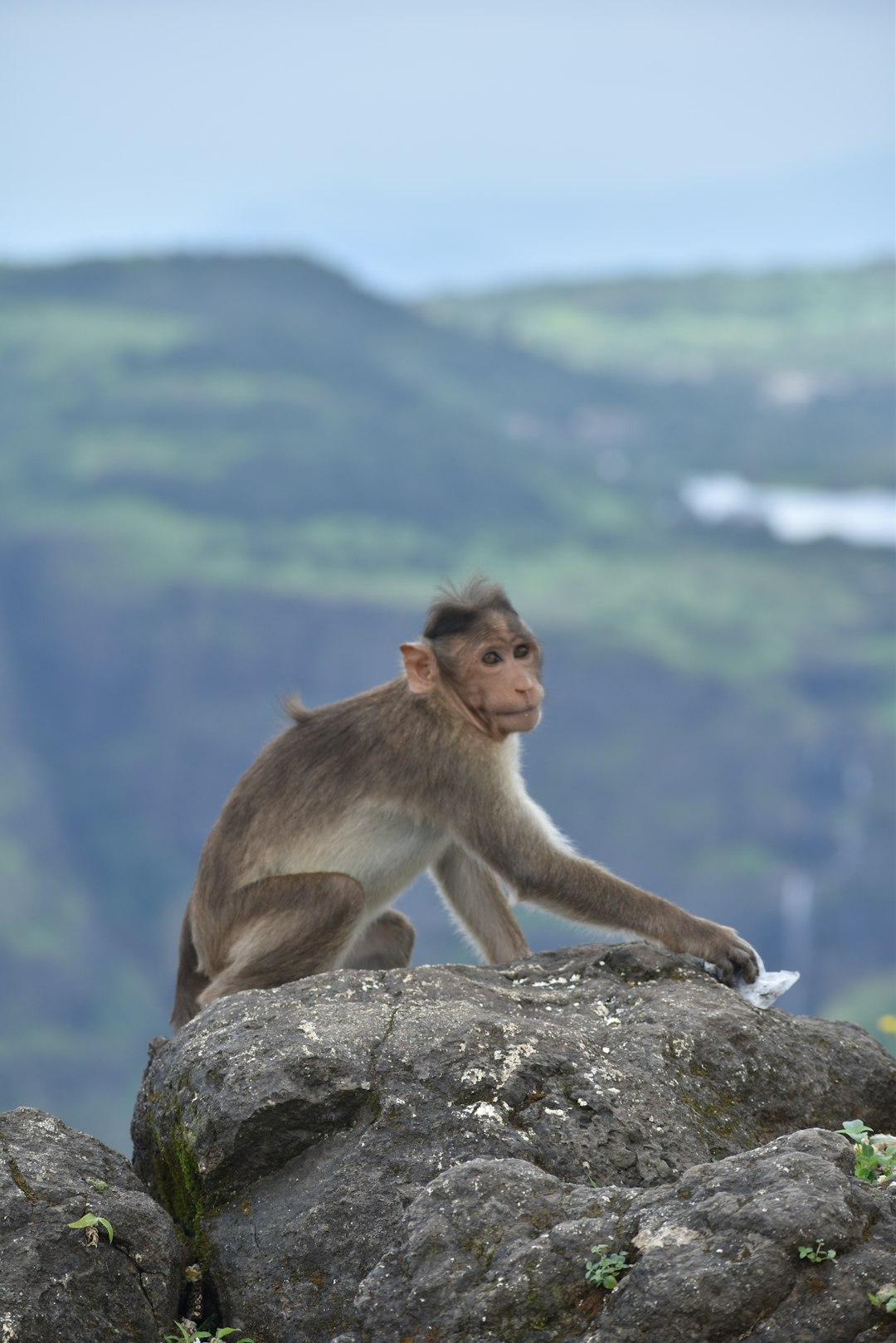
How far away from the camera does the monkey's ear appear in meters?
7.58

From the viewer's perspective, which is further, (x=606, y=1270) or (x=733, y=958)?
(x=733, y=958)

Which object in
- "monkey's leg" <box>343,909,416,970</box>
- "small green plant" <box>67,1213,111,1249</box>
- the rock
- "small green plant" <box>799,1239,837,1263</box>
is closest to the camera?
"small green plant" <box>799,1239,837,1263</box>

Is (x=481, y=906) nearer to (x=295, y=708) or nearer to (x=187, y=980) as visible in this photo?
(x=295, y=708)

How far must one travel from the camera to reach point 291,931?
7.22m

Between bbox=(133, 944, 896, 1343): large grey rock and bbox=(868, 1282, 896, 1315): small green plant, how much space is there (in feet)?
1.81

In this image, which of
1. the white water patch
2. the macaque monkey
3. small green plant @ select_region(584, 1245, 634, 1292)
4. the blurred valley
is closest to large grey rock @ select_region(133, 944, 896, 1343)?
small green plant @ select_region(584, 1245, 634, 1292)

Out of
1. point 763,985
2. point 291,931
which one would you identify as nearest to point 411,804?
point 291,931

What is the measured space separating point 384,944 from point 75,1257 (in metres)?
3.27

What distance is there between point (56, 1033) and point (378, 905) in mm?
99600

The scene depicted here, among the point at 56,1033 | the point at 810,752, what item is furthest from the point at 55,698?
the point at 810,752

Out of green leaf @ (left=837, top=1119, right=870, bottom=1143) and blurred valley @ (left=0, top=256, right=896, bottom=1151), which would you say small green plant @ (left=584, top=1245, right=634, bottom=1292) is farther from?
blurred valley @ (left=0, top=256, right=896, bottom=1151)

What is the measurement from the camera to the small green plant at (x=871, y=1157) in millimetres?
4637

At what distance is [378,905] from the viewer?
306 inches

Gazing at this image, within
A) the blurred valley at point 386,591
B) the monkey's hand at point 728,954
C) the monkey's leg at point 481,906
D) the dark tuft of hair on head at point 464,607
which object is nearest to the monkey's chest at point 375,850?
the monkey's leg at point 481,906
